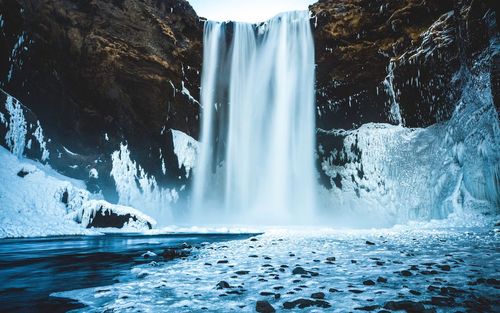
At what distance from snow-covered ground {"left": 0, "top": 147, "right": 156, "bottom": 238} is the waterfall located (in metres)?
10.7

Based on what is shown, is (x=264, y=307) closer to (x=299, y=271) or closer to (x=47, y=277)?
(x=299, y=271)

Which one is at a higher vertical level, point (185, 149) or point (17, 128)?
point (185, 149)

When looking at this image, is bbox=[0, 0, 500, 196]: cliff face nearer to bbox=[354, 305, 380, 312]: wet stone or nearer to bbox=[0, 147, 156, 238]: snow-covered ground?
bbox=[0, 147, 156, 238]: snow-covered ground

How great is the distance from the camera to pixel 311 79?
26.8 m

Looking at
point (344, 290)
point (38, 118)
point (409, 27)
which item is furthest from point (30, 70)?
point (409, 27)

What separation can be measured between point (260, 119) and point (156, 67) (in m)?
10.0

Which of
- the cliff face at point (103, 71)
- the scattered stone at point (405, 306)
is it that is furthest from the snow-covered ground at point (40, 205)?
the scattered stone at point (405, 306)

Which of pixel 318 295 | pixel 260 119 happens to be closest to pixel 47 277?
pixel 318 295

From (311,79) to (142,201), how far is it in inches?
696

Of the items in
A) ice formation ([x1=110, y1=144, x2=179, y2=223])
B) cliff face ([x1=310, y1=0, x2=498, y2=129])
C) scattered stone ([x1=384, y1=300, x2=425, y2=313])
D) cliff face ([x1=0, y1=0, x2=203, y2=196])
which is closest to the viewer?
scattered stone ([x1=384, y1=300, x2=425, y2=313])

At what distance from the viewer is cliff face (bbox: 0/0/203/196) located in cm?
2164

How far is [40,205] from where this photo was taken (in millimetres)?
18141

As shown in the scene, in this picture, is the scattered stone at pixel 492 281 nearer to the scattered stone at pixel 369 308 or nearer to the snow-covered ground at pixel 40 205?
the scattered stone at pixel 369 308

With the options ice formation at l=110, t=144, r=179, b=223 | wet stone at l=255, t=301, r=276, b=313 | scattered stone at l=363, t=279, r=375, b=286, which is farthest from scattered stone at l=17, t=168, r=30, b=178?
scattered stone at l=363, t=279, r=375, b=286
